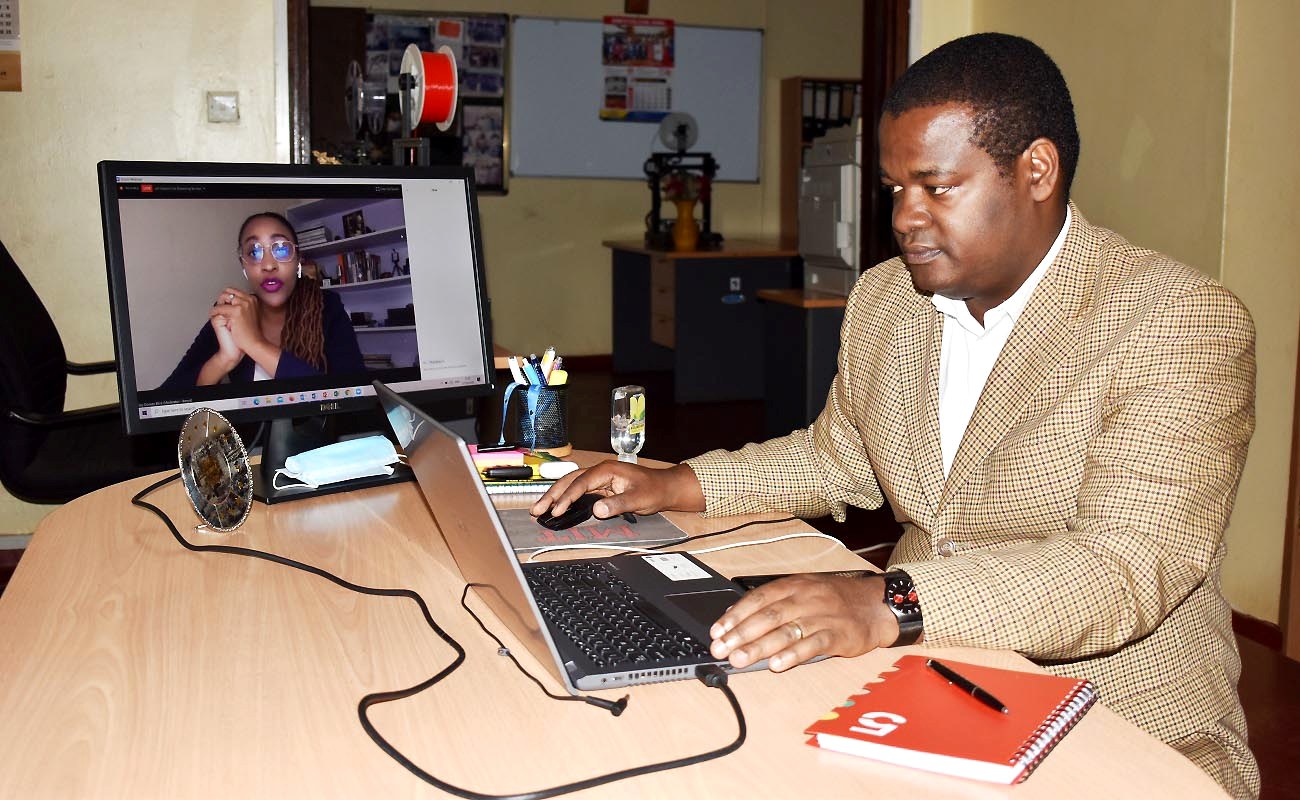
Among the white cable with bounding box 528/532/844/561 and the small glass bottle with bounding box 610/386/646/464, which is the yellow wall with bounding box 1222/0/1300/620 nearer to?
the small glass bottle with bounding box 610/386/646/464

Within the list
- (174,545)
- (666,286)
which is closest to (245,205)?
(174,545)

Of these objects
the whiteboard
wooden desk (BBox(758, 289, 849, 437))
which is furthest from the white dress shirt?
the whiteboard

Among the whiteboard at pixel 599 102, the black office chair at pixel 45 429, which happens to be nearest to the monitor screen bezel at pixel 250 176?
the black office chair at pixel 45 429

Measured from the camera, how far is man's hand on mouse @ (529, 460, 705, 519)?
1.45 m

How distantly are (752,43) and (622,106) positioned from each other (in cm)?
89

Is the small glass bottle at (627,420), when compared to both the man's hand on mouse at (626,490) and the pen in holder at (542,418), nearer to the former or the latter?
the pen in holder at (542,418)

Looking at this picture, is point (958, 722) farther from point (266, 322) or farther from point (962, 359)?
point (266, 322)

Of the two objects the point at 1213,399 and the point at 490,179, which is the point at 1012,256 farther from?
the point at 490,179

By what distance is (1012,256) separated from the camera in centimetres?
132

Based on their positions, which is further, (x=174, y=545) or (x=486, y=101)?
(x=486, y=101)

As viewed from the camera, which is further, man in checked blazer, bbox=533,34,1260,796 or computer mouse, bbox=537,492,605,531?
computer mouse, bbox=537,492,605,531

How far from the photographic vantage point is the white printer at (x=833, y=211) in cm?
427

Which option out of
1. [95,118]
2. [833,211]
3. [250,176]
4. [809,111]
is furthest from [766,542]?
→ [809,111]

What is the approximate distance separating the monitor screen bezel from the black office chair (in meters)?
1.09
